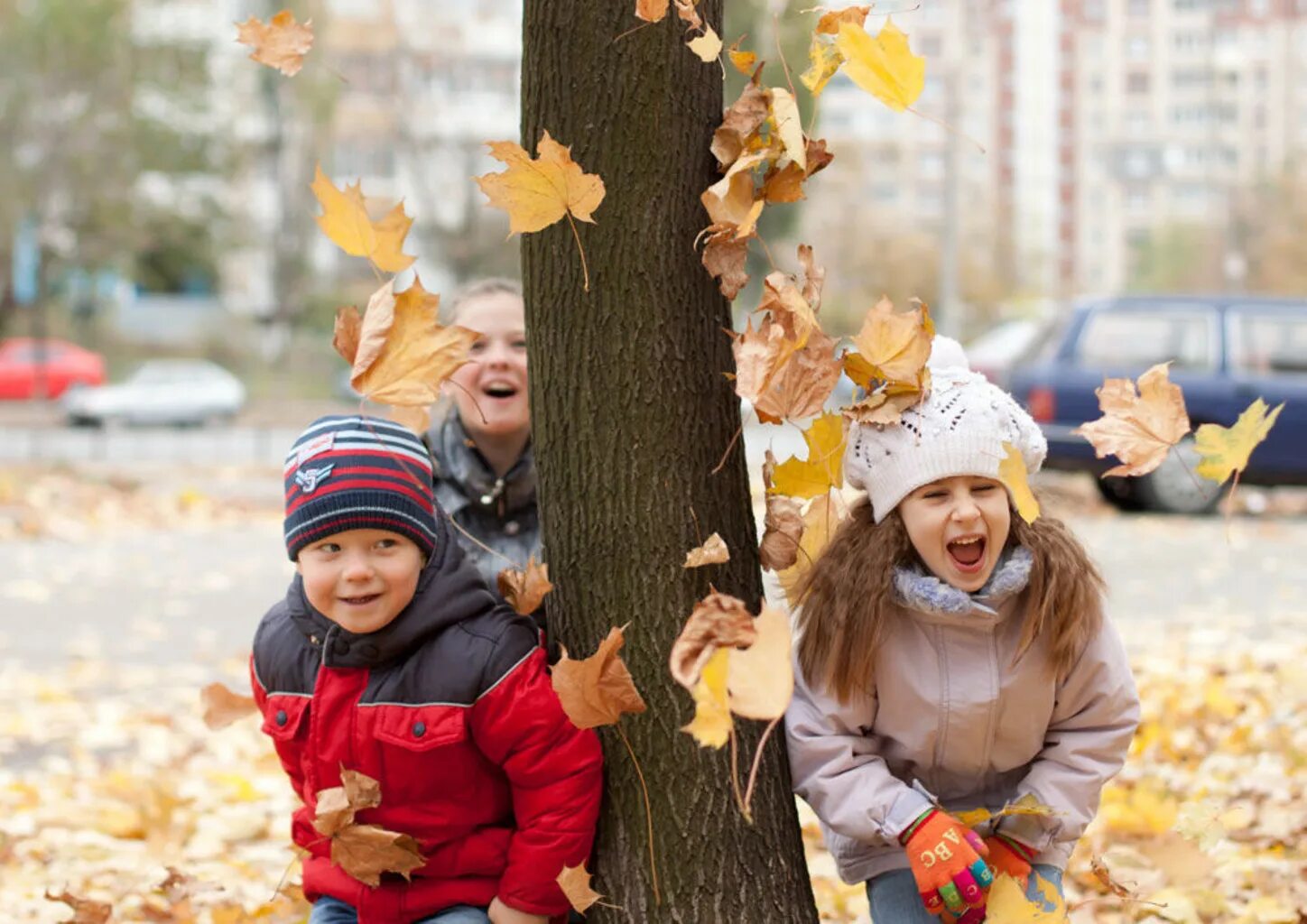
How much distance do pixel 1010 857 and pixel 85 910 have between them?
175 centimetres

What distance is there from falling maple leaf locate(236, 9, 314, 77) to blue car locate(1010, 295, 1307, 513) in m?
8.78

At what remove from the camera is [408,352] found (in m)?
2.34

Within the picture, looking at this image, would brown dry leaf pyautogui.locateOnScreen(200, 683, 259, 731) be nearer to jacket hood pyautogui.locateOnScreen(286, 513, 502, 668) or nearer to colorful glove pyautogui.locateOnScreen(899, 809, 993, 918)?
jacket hood pyautogui.locateOnScreen(286, 513, 502, 668)

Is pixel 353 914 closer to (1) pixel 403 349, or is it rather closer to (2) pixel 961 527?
(1) pixel 403 349

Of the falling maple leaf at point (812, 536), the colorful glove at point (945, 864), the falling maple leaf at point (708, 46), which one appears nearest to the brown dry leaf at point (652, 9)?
the falling maple leaf at point (708, 46)

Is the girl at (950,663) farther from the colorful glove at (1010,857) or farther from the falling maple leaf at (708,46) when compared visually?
the falling maple leaf at (708,46)

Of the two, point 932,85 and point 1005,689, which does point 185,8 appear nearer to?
point 932,85

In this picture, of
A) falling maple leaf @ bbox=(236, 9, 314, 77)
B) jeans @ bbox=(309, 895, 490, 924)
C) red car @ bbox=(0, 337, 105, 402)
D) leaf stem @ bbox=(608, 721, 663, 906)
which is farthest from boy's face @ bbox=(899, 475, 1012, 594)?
red car @ bbox=(0, 337, 105, 402)

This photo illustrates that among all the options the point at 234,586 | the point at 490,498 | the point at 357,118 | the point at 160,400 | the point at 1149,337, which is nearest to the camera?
the point at 490,498

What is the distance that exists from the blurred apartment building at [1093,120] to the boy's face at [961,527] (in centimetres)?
4860

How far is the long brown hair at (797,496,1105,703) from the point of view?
240cm

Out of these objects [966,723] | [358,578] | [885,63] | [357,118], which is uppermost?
[357,118]

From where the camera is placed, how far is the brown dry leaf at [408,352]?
2.31 metres

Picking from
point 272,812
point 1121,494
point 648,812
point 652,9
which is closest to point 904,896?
point 648,812
